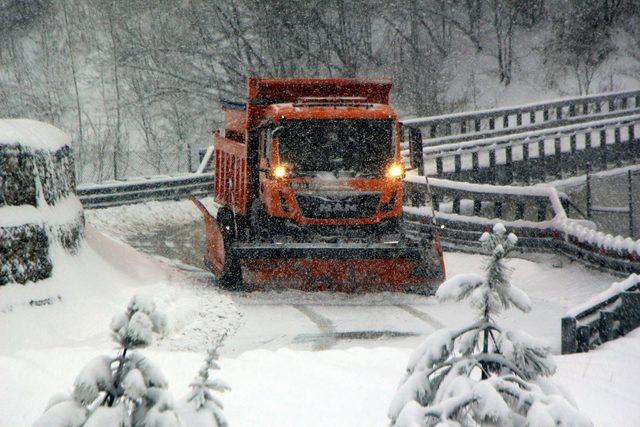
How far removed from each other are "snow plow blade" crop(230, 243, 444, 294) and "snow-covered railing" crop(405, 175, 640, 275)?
6.37 feet

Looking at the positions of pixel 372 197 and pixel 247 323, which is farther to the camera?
pixel 372 197

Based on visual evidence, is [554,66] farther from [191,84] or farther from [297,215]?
[297,215]

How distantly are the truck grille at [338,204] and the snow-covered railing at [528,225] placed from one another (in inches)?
46.2

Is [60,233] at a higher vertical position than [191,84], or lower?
lower

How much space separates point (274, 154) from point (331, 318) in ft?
9.52

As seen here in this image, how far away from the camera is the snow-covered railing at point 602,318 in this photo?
9984mm

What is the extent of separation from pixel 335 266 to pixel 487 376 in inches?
395

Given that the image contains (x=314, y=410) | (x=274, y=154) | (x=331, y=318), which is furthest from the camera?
(x=274, y=154)

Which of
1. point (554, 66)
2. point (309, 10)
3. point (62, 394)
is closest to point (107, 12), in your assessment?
point (309, 10)

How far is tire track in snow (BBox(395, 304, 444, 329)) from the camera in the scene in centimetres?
1197

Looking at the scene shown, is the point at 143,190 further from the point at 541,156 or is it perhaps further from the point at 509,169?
the point at 541,156

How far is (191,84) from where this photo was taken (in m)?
42.4

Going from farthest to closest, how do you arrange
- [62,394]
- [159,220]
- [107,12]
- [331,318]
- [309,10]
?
1. [107,12]
2. [309,10]
3. [159,220]
4. [331,318]
5. [62,394]

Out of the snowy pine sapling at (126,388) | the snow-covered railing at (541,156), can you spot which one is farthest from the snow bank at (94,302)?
the snow-covered railing at (541,156)
